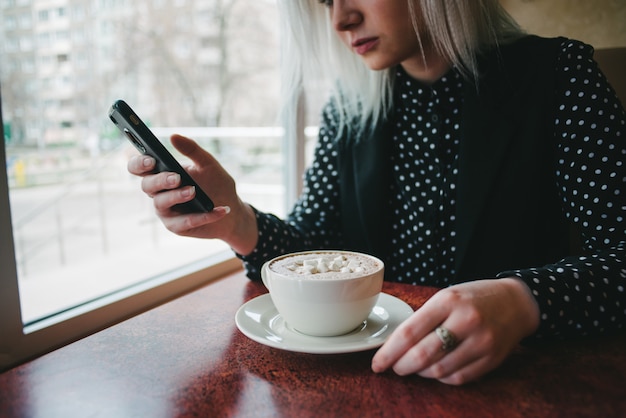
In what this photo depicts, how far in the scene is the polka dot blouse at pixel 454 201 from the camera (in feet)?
2.01

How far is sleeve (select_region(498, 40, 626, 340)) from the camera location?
593mm

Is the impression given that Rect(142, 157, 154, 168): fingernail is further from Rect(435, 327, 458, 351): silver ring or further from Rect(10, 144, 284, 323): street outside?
Rect(10, 144, 284, 323): street outside

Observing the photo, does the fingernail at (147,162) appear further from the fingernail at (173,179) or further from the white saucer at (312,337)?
the white saucer at (312,337)

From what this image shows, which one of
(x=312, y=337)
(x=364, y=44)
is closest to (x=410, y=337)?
(x=312, y=337)

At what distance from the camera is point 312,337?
57 centimetres

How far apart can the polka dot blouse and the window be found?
2.69 ft

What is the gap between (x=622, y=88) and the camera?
39.8 inches

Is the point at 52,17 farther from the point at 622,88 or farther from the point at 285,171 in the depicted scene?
the point at 622,88

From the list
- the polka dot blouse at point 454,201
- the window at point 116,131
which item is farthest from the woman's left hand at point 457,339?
the window at point 116,131

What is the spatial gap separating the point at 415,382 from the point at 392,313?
16 centimetres

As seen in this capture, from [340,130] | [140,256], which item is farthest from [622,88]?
[140,256]

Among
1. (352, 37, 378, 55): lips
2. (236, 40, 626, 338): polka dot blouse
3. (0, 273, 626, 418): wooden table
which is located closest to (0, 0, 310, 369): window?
(236, 40, 626, 338): polka dot blouse

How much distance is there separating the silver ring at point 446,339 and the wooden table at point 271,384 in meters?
0.04

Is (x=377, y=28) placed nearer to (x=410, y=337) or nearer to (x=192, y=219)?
(x=192, y=219)
